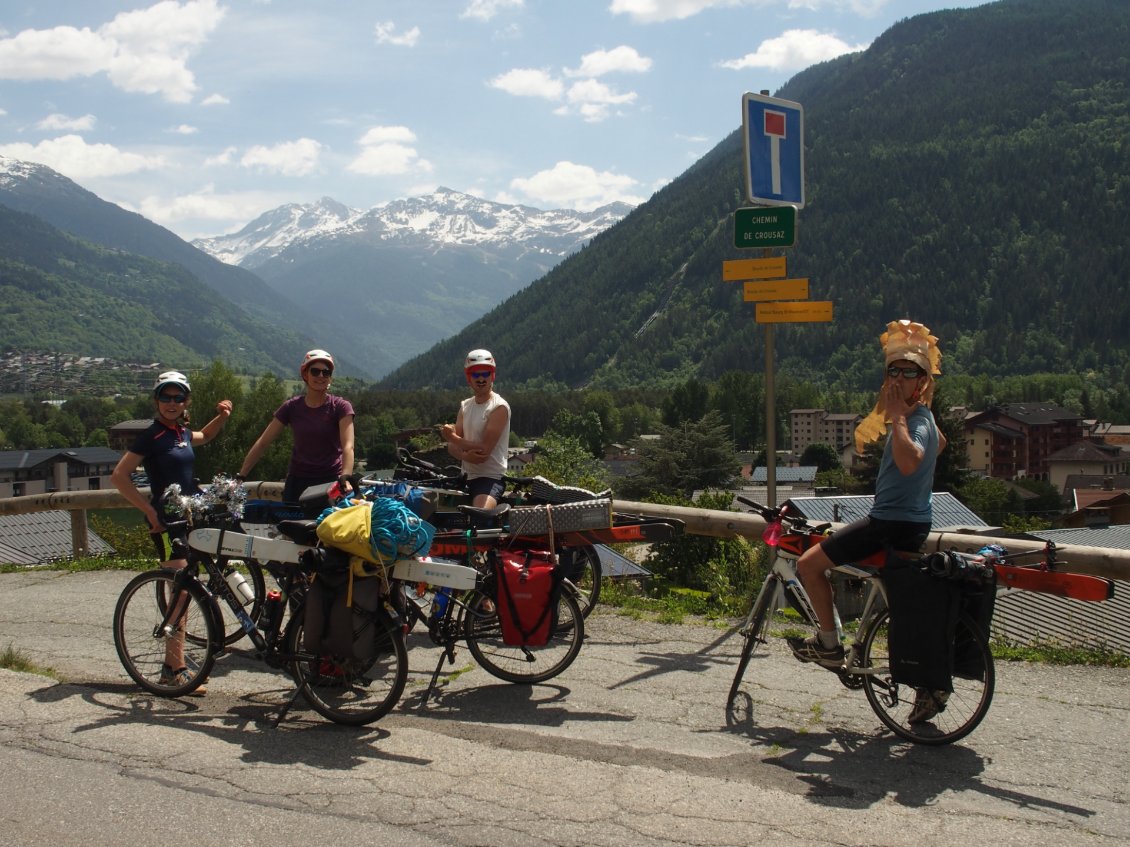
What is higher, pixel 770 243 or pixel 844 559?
pixel 770 243

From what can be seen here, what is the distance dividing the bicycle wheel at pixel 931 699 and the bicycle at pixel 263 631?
2.48 metres

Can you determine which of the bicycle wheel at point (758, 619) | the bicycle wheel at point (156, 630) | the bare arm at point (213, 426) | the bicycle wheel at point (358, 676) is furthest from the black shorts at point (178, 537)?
the bicycle wheel at point (758, 619)

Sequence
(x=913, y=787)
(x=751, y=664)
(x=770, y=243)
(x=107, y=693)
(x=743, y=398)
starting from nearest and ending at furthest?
(x=913, y=787) < (x=107, y=693) < (x=751, y=664) < (x=770, y=243) < (x=743, y=398)

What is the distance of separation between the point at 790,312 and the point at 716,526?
6.10 ft

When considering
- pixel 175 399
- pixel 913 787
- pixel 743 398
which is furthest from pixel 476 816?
pixel 743 398

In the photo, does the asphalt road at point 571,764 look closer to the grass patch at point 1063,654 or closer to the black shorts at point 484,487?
the grass patch at point 1063,654

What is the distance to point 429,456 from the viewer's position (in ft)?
38.4

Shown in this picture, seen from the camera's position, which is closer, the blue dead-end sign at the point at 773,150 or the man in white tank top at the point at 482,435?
the man in white tank top at the point at 482,435

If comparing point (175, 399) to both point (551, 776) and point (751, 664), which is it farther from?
point (751, 664)

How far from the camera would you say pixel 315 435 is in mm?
7461

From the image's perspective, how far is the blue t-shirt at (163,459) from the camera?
6508 mm

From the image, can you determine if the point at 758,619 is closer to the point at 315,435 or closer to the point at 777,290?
the point at 315,435

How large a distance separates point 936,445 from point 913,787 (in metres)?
1.71

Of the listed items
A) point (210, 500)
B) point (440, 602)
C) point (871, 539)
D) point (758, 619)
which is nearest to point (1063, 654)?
point (758, 619)
